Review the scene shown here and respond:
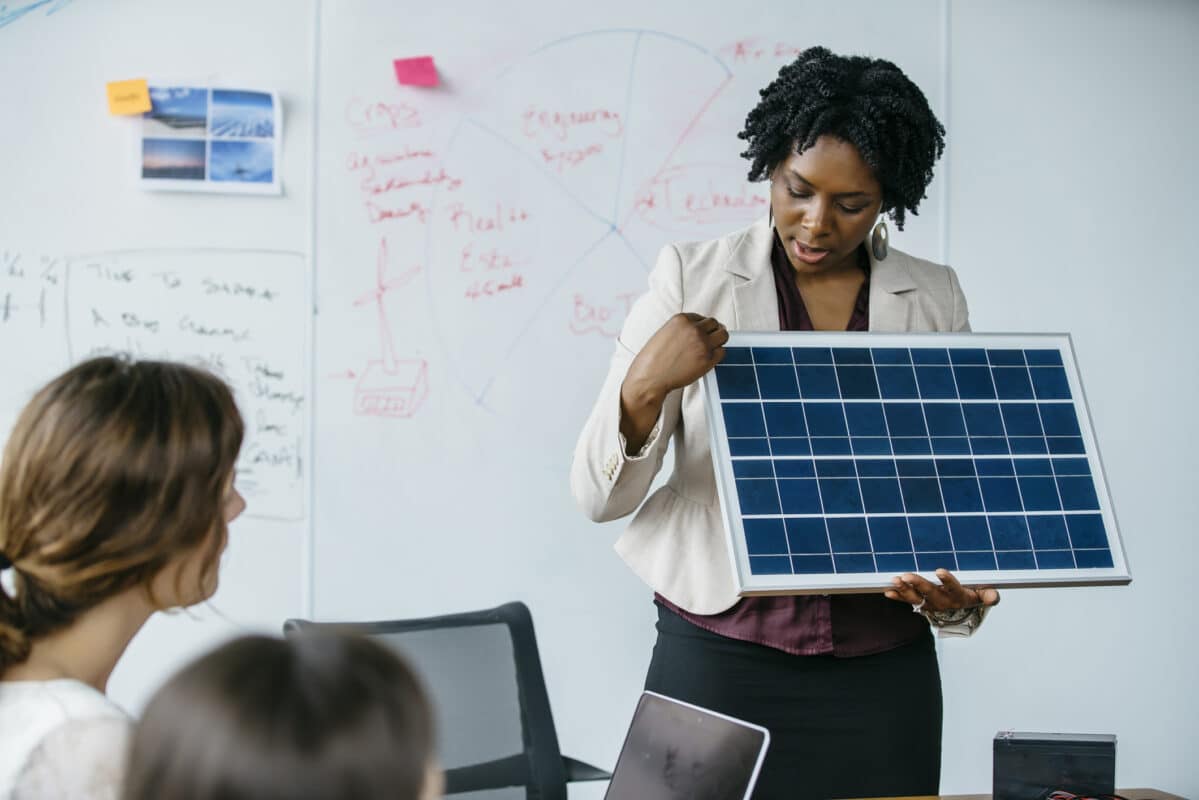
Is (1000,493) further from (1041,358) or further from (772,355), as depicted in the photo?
(772,355)

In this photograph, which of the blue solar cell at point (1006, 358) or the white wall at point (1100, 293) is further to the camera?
the white wall at point (1100, 293)

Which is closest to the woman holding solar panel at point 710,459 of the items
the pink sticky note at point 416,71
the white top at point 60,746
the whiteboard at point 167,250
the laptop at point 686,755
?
the laptop at point 686,755

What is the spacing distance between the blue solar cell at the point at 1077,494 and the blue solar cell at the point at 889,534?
0.90 ft

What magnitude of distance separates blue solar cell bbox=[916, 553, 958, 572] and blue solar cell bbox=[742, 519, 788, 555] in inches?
8.0

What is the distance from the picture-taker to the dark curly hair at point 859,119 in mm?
1800

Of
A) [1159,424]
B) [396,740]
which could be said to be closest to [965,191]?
[1159,424]

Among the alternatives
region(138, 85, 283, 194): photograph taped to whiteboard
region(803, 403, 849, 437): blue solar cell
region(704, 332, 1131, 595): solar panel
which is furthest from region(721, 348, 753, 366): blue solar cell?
region(138, 85, 283, 194): photograph taped to whiteboard

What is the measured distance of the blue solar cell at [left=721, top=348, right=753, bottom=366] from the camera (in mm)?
1733

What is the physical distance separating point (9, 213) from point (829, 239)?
2.19 m

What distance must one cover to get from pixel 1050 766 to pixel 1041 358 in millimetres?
664

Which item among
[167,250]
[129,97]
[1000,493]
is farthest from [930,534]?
[129,97]

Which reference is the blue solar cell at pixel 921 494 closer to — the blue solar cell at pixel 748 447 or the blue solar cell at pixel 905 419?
the blue solar cell at pixel 905 419

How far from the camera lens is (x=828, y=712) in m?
1.71

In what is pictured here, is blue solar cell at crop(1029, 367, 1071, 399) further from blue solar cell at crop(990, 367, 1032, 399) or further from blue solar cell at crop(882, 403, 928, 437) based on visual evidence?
blue solar cell at crop(882, 403, 928, 437)
